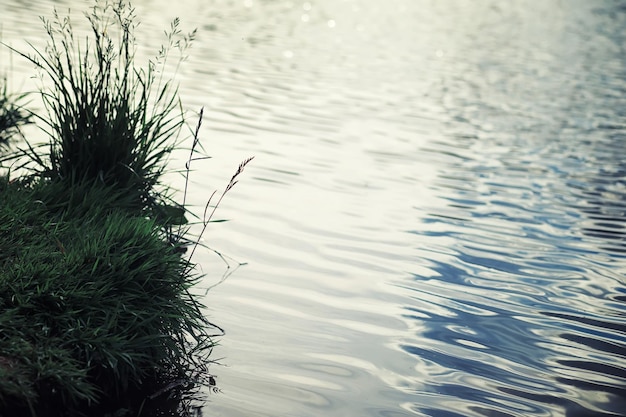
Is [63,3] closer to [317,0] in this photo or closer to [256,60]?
[256,60]

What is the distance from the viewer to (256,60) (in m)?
14.1

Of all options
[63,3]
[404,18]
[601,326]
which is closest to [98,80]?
[601,326]

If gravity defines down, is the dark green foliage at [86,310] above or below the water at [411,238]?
below

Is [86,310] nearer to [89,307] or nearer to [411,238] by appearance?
[89,307]

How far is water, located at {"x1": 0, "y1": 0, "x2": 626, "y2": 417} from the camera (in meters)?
3.77

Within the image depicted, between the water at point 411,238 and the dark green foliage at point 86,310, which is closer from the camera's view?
the dark green foliage at point 86,310

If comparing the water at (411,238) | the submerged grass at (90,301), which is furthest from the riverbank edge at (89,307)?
the water at (411,238)

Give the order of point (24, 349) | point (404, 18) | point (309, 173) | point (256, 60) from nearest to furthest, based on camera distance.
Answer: point (24, 349) < point (309, 173) < point (256, 60) < point (404, 18)

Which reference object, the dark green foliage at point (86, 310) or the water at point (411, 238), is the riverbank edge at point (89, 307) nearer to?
the dark green foliage at point (86, 310)

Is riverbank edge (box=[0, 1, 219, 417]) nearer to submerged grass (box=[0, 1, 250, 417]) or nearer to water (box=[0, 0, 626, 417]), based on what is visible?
submerged grass (box=[0, 1, 250, 417])

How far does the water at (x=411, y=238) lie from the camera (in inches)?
148

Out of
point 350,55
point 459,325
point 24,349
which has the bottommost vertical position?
point 24,349

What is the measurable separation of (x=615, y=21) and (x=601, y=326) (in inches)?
931

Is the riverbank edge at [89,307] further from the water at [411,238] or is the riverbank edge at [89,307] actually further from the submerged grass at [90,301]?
the water at [411,238]
